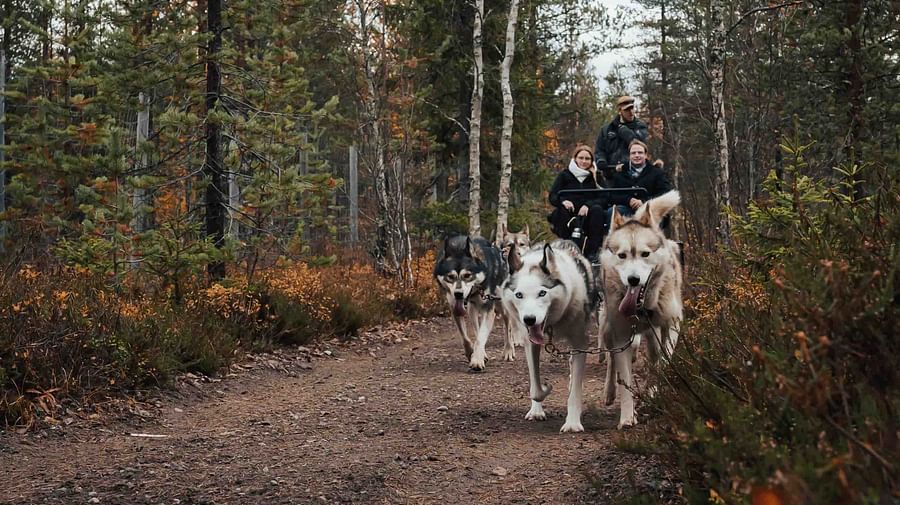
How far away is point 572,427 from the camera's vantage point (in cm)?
582

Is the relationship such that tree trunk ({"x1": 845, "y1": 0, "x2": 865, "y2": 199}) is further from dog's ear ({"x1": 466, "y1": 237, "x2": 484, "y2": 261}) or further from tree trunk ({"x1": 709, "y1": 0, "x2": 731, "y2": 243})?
dog's ear ({"x1": 466, "y1": 237, "x2": 484, "y2": 261})

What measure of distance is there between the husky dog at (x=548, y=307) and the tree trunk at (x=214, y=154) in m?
5.57

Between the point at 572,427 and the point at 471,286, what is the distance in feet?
13.1

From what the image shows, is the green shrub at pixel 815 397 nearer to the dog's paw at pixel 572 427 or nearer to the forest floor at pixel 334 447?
the forest floor at pixel 334 447

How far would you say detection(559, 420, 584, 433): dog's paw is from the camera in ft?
19.1

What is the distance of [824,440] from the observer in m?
2.34

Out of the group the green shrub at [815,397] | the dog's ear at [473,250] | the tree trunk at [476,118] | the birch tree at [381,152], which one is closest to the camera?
the green shrub at [815,397]

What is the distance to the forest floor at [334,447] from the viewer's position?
4535mm

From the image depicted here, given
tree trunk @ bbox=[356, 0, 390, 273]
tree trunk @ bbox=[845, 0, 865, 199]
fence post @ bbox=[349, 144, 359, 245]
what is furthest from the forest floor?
fence post @ bbox=[349, 144, 359, 245]

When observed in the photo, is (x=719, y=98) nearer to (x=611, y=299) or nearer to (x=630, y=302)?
(x=611, y=299)

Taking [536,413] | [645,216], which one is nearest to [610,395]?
[536,413]

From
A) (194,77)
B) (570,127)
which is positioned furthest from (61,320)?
(570,127)

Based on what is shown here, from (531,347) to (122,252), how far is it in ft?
18.2

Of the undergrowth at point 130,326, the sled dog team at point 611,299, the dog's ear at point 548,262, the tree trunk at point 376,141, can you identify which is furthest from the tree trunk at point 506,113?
the dog's ear at point 548,262
